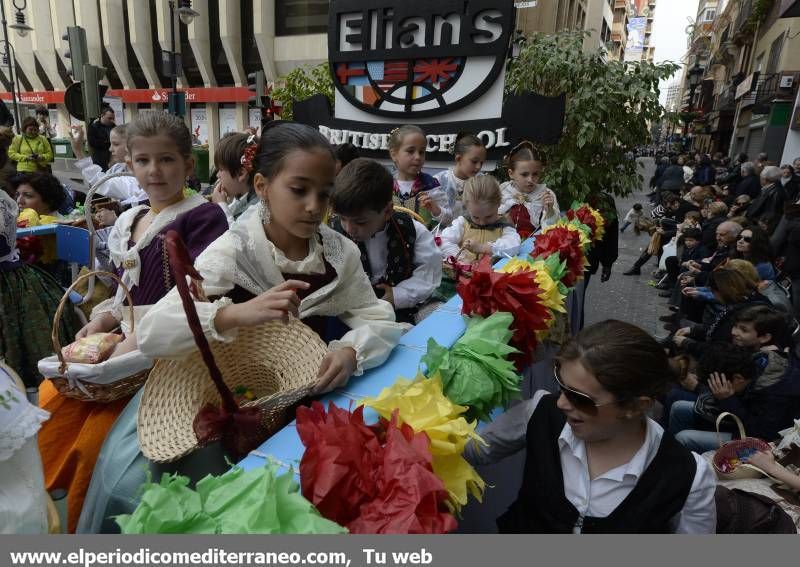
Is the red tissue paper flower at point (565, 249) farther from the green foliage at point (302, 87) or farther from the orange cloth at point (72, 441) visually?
the green foliage at point (302, 87)

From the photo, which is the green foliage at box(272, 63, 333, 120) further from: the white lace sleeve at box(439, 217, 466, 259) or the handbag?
the handbag

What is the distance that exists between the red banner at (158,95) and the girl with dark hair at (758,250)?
67.6 feet

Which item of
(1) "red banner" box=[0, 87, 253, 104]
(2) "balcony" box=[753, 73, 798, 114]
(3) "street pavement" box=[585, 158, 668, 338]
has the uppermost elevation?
(2) "balcony" box=[753, 73, 798, 114]

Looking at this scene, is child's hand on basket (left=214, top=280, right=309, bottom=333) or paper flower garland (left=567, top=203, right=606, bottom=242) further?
paper flower garland (left=567, top=203, right=606, bottom=242)

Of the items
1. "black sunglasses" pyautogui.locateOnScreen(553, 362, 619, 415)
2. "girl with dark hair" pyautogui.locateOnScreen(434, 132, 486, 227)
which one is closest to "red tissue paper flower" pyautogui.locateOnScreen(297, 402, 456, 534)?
"black sunglasses" pyautogui.locateOnScreen(553, 362, 619, 415)

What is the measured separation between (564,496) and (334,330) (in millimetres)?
988

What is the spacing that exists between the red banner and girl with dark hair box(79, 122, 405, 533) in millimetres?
21942

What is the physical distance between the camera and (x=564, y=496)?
1.54 metres

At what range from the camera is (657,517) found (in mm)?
1452

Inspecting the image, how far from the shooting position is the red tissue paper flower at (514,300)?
6.43ft

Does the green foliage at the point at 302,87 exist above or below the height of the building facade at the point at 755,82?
below

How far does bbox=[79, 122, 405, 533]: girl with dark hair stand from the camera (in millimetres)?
1301

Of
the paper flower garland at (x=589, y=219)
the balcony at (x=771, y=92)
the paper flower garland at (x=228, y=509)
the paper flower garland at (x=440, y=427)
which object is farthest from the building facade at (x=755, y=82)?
the paper flower garland at (x=228, y=509)

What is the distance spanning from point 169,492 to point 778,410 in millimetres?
2927
